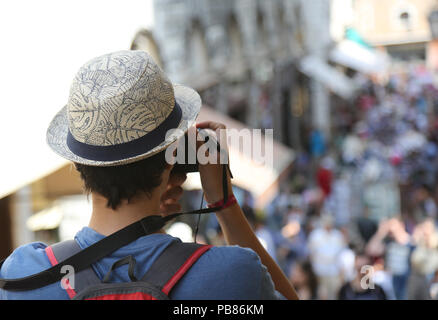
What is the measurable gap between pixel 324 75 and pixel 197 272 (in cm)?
2345

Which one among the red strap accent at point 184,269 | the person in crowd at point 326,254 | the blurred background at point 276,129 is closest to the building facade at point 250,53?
the blurred background at point 276,129

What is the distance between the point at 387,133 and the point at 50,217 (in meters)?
14.5

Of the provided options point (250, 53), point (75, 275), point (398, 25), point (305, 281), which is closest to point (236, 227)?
point (75, 275)

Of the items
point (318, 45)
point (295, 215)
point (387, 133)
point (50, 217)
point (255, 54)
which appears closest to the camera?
point (50, 217)

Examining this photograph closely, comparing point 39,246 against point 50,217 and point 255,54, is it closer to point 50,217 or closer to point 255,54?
point 50,217

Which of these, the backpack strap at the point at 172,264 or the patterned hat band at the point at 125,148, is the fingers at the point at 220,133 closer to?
the patterned hat band at the point at 125,148

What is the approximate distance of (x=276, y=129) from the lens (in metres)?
18.2

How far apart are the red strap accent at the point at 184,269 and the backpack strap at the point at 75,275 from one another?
145 millimetres

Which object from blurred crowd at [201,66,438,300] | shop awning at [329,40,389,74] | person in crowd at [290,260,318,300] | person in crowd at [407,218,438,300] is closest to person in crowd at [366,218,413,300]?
blurred crowd at [201,66,438,300]

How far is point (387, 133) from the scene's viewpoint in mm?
18516

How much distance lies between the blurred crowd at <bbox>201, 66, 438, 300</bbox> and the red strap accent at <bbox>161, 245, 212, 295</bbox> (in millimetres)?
1664

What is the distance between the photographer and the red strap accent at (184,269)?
1.18m

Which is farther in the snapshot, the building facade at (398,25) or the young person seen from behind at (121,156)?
the building facade at (398,25)
